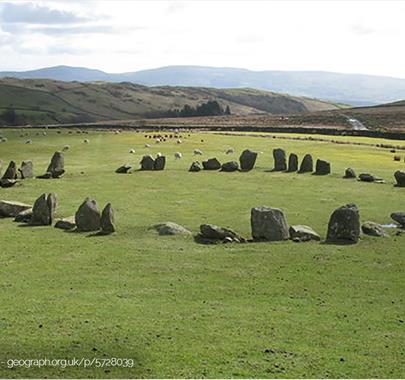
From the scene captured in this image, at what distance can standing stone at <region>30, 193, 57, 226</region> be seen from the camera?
94.5ft

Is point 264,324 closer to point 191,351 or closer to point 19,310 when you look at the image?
point 191,351

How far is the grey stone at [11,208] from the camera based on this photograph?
30.5 metres

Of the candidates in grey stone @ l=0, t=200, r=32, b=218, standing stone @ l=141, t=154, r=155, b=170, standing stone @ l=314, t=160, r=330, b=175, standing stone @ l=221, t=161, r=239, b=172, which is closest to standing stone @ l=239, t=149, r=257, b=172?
standing stone @ l=221, t=161, r=239, b=172

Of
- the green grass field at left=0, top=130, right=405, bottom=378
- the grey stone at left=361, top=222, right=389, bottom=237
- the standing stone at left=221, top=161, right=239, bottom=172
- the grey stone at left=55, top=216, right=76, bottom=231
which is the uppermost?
the standing stone at left=221, top=161, right=239, bottom=172

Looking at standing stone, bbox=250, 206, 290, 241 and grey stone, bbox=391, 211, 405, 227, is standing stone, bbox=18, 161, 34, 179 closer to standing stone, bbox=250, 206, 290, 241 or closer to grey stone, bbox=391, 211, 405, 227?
standing stone, bbox=250, 206, 290, 241

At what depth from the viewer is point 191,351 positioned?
46.4 ft

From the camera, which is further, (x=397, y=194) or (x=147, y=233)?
(x=397, y=194)

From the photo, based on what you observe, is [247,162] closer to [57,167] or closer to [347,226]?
[57,167]

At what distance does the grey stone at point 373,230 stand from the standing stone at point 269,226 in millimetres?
3675

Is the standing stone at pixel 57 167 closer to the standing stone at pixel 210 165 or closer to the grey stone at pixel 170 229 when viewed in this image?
the standing stone at pixel 210 165

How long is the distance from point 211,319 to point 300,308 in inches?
112

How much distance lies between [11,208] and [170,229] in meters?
8.76

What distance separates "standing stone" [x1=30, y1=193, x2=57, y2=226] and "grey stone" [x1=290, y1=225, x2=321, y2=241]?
36.5ft

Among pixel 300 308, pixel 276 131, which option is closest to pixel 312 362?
pixel 300 308
